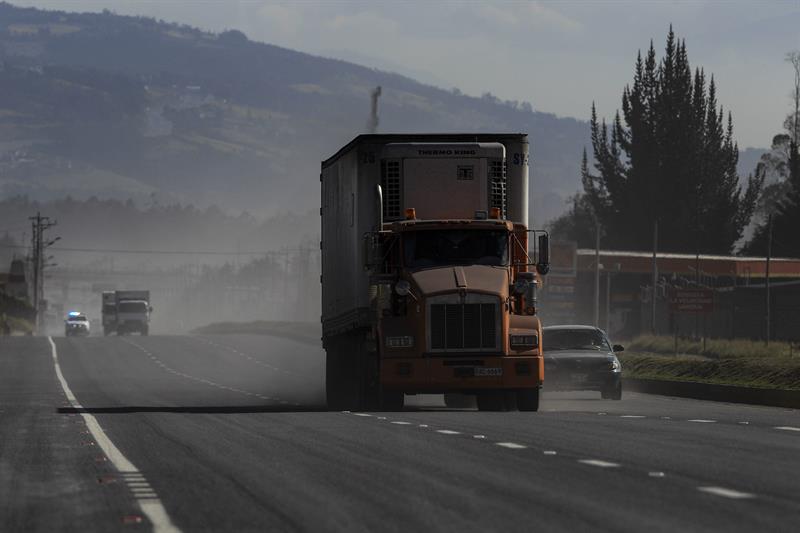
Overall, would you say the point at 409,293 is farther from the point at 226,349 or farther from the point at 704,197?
the point at 704,197

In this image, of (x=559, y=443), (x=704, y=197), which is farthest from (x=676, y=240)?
(x=559, y=443)

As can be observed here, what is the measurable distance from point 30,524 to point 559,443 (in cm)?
793

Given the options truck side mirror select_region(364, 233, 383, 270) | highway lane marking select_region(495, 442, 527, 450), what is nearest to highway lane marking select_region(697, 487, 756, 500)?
highway lane marking select_region(495, 442, 527, 450)

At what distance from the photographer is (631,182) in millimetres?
136000

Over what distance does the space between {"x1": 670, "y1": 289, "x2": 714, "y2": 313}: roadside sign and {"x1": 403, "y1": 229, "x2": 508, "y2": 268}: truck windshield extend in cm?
3581

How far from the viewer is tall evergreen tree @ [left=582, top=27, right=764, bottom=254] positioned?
134m

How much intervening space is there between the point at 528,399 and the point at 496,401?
1685 mm

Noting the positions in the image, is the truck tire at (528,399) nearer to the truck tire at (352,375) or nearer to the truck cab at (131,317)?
the truck tire at (352,375)

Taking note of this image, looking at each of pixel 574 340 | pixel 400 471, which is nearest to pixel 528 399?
pixel 574 340

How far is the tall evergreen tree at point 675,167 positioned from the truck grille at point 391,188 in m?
107

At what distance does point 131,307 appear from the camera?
122m

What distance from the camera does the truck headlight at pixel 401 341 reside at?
2744cm

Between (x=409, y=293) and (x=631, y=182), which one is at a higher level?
(x=631, y=182)

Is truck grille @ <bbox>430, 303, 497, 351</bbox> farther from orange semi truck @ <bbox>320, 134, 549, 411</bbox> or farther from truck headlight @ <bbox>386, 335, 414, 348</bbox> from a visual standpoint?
truck headlight @ <bbox>386, 335, 414, 348</bbox>
